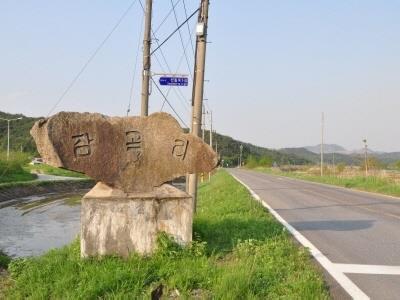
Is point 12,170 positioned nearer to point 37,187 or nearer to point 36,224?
point 37,187

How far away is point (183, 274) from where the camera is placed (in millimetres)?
6148

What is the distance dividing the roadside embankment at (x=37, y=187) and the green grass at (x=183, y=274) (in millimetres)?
27512

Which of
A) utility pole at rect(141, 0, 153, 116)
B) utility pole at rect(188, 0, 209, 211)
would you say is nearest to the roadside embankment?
utility pole at rect(141, 0, 153, 116)

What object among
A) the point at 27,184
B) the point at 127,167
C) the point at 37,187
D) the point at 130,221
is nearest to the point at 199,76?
the point at 127,167

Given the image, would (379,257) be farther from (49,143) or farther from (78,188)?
(78,188)

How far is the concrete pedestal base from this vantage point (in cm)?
717

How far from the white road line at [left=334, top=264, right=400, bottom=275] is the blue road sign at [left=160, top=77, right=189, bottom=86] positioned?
33.1 ft

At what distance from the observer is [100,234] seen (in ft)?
23.5

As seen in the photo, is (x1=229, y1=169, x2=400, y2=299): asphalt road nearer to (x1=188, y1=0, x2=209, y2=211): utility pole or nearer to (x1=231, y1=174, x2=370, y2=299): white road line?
(x1=231, y1=174, x2=370, y2=299): white road line

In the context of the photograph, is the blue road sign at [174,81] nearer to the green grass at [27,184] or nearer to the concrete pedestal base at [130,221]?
the concrete pedestal base at [130,221]

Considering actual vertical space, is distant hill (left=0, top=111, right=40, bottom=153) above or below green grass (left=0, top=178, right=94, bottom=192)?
above

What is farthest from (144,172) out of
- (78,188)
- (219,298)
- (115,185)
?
(78,188)

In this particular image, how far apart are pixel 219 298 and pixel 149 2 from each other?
14143 mm

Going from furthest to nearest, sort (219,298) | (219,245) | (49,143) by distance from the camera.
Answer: (219,245) → (49,143) → (219,298)
